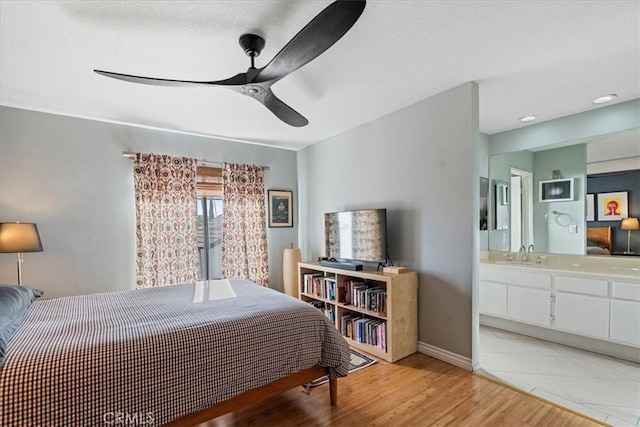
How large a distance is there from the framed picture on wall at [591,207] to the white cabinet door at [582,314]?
85 cm

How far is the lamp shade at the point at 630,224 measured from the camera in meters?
2.74

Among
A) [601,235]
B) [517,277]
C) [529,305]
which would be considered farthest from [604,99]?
[529,305]

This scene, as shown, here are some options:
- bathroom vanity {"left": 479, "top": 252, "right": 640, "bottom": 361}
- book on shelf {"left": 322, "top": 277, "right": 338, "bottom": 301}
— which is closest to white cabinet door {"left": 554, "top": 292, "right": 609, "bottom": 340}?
bathroom vanity {"left": 479, "top": 252, "right": 640, "bottom": 361}

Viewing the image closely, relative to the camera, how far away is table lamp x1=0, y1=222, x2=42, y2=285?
241cm

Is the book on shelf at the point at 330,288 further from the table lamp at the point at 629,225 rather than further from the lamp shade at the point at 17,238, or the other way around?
the table lamp at the point at 629,225

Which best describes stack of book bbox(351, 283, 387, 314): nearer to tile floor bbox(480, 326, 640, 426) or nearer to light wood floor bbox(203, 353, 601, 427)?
light wood floor bbox(203, 353, 601, 427)

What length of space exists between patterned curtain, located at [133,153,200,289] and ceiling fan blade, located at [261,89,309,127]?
1989 mm

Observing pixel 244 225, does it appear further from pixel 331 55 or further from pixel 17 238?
pixel 331 55

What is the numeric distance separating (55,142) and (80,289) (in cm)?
155

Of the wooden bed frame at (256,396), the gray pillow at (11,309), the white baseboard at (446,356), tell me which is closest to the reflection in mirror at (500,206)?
the white baseboard at (446,356)

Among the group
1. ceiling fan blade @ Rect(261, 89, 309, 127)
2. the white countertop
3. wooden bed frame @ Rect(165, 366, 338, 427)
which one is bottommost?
wooden bed frame @ Rect(165, 366, 338, 427)

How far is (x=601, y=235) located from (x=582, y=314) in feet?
2.82

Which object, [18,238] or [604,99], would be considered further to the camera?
[604,99]

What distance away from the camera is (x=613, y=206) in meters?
2.87
